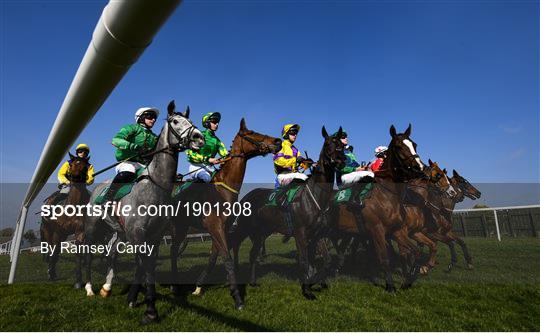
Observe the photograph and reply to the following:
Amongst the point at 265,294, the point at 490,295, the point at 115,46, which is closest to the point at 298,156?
the point at 265,294

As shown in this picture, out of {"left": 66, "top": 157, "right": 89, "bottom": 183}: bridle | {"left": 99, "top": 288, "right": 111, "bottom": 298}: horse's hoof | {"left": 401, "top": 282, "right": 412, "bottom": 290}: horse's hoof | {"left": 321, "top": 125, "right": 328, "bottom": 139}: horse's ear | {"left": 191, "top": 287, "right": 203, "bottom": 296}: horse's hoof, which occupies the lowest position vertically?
{"left": 401, "top": 282, "right": 412, "bottom": 290}: horse's hoof

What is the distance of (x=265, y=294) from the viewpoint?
5.94 meters

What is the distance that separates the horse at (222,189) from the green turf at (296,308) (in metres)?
0.98

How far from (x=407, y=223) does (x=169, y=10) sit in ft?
28.7

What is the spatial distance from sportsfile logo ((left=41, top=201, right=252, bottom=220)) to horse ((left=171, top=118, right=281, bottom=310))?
0.16 ft

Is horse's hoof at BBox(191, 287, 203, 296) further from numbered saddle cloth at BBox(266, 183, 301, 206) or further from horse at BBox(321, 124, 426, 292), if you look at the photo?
horse at BBox(321, 124, 426, 292)

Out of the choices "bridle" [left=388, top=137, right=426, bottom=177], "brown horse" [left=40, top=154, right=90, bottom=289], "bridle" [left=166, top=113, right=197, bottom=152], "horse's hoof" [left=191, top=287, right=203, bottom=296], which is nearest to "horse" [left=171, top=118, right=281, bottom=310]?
"horse's hoof" [left=191, top=287, right=203, bottom=296]

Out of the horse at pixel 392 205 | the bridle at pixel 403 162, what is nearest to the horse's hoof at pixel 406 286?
the horse at pixel 392 205

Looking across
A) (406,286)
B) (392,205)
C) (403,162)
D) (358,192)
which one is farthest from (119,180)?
(406,286)

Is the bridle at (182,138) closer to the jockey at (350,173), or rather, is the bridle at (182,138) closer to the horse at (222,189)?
the horse at (222,189)

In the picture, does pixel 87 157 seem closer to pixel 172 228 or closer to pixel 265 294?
pixel 172 228

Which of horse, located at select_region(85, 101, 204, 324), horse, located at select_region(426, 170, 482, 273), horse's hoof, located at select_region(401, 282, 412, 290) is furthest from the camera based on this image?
horse, located at select_region(426, 170, 482, 273)

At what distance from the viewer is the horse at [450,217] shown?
9.27 m

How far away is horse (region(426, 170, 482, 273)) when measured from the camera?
30.4 feet
